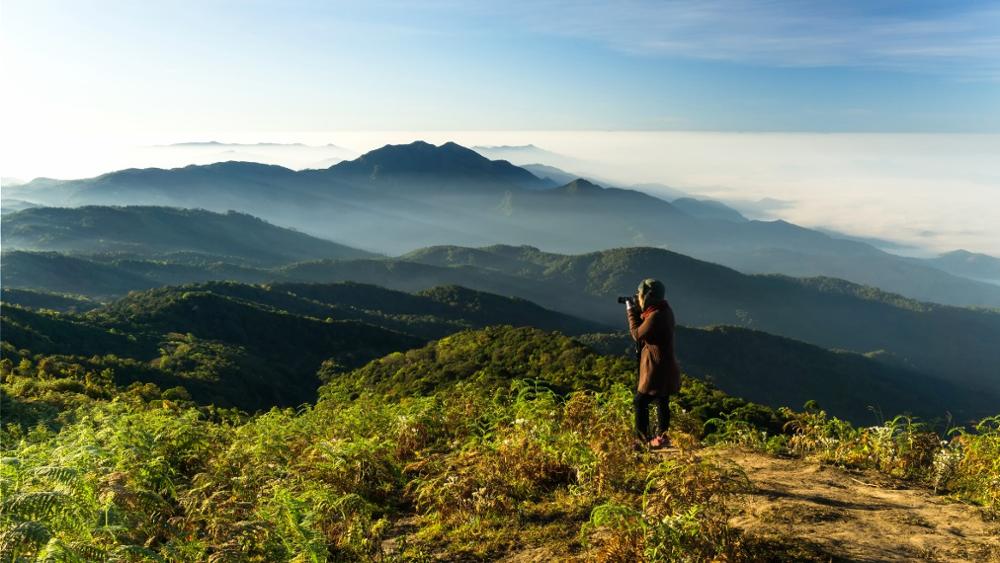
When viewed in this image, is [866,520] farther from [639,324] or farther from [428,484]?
[428,484]

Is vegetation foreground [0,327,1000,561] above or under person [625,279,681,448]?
under

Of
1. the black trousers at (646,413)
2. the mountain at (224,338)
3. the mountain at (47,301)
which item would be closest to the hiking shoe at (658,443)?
the black trousers at (646,413)

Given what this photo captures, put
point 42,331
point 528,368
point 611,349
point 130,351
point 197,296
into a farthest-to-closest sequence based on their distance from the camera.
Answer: point 611,349 < point 197,296 < point 130,351 < point 42,331 < point 528,368

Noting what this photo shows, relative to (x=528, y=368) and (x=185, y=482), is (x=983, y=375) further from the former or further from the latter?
(x=185, y=482)

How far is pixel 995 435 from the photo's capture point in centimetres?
693

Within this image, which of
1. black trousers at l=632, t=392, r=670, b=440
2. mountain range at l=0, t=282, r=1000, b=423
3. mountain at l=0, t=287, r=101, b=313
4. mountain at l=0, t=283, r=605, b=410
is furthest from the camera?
mountain at l=0, t=287, r=101, b=313

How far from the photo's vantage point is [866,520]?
5.43m

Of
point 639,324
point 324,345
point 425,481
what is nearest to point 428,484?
point 425,481

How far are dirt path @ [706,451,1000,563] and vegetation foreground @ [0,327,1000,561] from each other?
205mm

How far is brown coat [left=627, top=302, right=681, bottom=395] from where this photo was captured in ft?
24.9

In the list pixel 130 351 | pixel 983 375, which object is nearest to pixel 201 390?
pixel 130 351

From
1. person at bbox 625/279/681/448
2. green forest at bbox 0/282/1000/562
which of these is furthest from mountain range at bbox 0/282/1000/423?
person at bbox 625/279/681/448

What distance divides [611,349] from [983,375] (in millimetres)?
186809

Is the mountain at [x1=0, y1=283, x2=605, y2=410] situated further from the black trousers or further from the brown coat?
the brown coat
